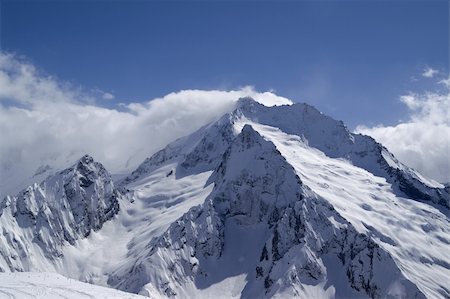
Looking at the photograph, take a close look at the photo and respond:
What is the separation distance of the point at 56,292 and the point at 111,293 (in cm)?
811

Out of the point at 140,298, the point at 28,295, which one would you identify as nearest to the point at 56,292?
the point at 28,295

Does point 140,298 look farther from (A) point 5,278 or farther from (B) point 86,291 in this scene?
(A) point 5,278

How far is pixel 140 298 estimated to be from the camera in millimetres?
79688

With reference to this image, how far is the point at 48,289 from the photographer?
268ft

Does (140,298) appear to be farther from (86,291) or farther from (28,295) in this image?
(28,295)

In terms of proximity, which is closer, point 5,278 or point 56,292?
point 56,292

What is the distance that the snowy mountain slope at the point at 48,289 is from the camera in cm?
7825

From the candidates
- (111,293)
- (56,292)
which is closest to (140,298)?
(111,293)

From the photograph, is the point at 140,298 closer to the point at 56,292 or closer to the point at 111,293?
the point at 111,293

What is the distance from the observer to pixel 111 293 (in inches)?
3231

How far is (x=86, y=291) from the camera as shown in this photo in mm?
81312

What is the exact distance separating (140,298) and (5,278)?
26.5m

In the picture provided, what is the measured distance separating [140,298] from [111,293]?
539 centimetres

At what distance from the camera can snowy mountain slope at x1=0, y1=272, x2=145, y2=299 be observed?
78250 millimetres
